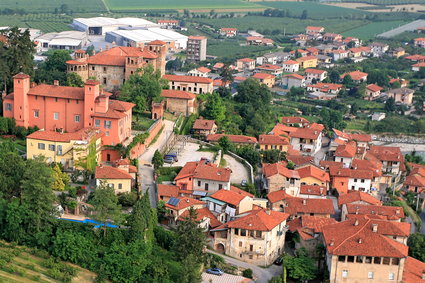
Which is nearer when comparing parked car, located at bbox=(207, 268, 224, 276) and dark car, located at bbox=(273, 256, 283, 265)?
parked car, located at bbox=(207, 268, 224, 276)

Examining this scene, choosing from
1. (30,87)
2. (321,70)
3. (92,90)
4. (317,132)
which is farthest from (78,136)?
(321,70)

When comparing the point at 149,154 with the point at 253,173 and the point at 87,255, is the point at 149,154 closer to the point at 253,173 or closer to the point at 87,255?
the point at 253,173

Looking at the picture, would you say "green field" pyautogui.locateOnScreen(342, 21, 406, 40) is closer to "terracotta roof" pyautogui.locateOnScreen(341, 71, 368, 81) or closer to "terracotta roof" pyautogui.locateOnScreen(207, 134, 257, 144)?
"terracotta roof" pyautogui.locateOnScreen(341, 71, 368, 81)

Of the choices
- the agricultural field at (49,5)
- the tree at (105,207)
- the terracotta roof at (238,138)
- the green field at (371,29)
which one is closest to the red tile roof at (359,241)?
the tree at (105,207)

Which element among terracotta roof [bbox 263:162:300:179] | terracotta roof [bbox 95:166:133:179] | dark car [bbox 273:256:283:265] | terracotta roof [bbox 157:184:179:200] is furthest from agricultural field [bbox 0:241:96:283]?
terracotta roof [bbox 263:162:300:179]

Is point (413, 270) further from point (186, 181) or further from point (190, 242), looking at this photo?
point (186, 181)

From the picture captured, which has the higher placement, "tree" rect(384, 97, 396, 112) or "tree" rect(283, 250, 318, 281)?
"tree" rect(283, 250, 318, 281)
